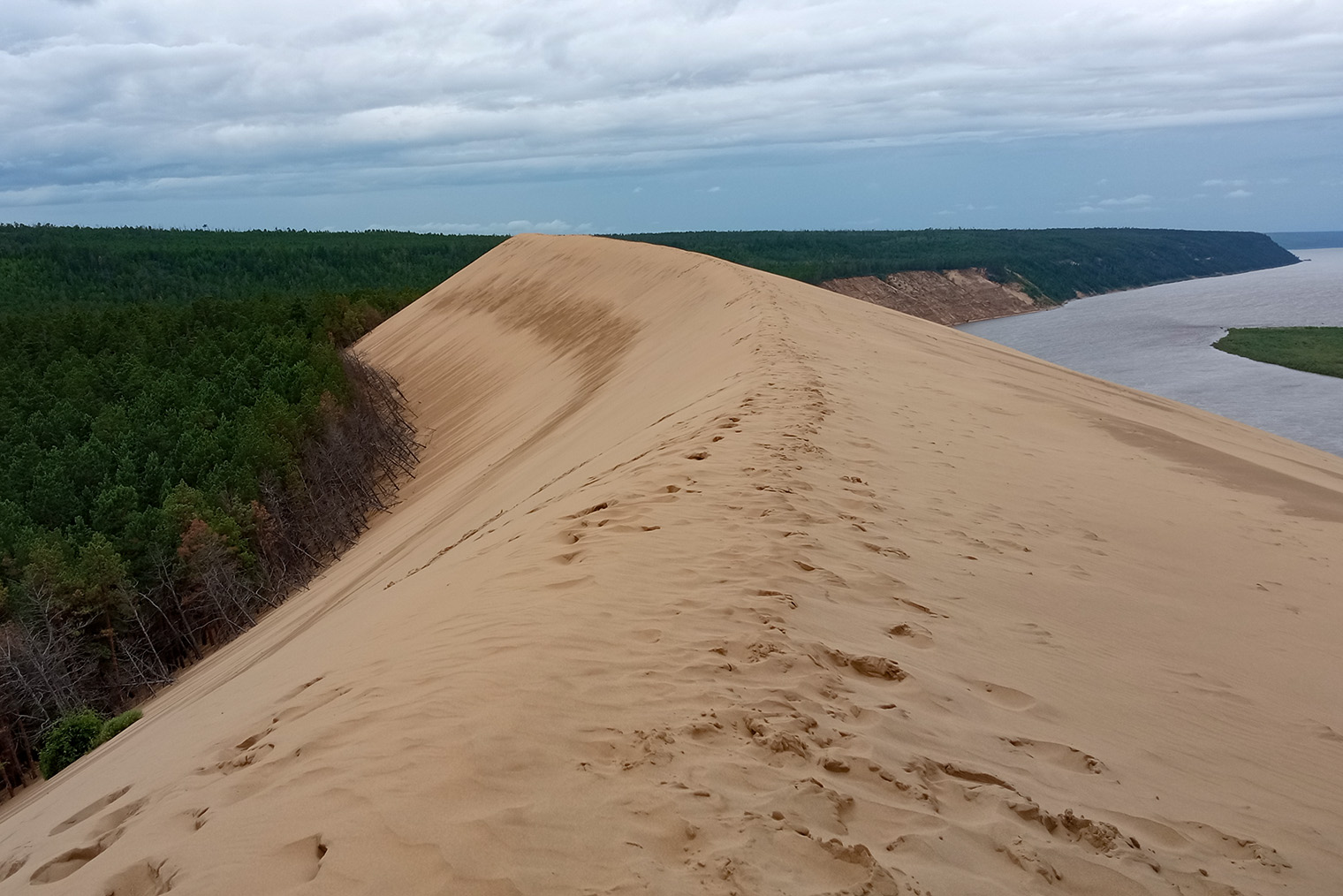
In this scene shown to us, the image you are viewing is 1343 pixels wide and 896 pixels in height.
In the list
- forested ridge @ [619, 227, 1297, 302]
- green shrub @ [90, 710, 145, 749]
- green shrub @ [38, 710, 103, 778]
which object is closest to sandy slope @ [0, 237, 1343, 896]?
green shrub @ [90, 710, 145, 749]

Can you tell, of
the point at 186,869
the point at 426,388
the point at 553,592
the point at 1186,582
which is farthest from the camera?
the point at 426,388

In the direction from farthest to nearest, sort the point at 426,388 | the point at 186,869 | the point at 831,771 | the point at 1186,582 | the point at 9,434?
the point at 426,388 → the point at 9,434 → the point at 1186,582 → the point at 831,771 → the point at 186,869

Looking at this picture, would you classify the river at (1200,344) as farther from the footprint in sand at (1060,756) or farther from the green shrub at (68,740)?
the green shrub at (68,740)

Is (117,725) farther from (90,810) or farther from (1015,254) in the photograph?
→ (1015,254)

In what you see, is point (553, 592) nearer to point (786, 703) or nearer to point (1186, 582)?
point (786, 703)

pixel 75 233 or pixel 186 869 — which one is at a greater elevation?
pixel 75 233

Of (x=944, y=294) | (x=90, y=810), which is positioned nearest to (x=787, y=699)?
(x=90, y=810)

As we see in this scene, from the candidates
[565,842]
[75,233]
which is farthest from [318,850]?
[75,233]
